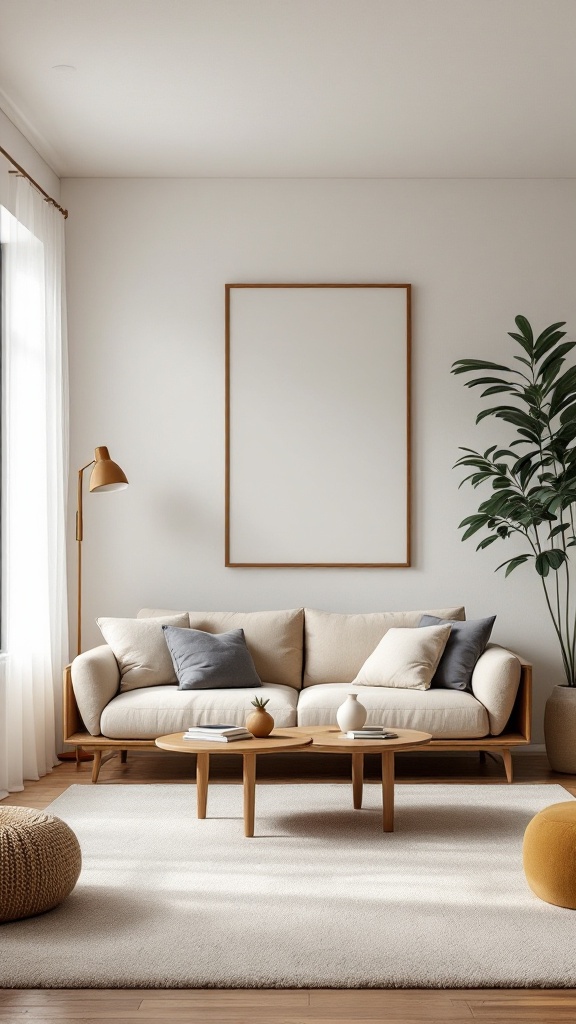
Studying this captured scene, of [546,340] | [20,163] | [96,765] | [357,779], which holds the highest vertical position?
[20,163]

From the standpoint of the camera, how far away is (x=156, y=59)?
4.47 meters

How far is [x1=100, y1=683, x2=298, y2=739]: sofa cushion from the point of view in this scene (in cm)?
490

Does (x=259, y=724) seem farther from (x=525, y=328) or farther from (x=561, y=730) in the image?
(x=525, y=328)

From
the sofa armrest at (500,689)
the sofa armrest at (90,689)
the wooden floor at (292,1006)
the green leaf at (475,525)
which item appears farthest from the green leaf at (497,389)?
A: the wooden floor at (292,1006)

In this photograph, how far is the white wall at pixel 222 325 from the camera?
5.98 meters

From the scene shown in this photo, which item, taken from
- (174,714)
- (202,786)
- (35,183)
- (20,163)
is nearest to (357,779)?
(202,786)

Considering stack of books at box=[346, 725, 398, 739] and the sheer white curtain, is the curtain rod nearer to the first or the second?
the sheer white curtain

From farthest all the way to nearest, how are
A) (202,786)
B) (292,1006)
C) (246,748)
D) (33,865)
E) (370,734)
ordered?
(202,786)
(370,734)
(246,748)
(33,865)
(292,1006)

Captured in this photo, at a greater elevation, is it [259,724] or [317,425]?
[317,425]

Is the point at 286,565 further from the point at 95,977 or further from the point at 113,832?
the point at 95,977

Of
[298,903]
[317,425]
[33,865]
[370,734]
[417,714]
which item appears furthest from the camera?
[317,425]

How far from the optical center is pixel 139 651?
5.32m

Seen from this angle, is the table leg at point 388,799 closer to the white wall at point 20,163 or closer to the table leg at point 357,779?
the table leg at point 357,779

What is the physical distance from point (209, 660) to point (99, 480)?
45.8 inches
